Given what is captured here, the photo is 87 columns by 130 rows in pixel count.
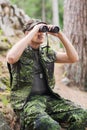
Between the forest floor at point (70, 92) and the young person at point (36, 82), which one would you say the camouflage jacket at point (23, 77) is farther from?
the forest floor at point (70, 92)

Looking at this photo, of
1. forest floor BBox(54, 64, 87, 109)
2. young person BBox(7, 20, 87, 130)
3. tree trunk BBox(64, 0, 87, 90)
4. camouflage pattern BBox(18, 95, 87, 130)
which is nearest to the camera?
camouflage pattern BBox(18, 95, 87, 130)

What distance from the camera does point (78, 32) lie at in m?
7.75

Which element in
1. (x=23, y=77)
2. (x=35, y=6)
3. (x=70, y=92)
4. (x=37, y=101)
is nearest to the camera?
(x=37, y=101)

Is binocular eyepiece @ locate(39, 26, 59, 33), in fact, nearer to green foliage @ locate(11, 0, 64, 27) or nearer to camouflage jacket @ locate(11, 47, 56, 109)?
camouflage jacket @ locate(11, 47, 56, 109)

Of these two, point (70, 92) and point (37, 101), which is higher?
point (37, 101)

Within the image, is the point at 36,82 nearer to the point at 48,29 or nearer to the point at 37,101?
the point at 37,101

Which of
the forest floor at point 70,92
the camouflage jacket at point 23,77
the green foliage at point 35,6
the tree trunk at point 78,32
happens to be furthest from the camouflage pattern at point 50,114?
the green foliage at point 35,6

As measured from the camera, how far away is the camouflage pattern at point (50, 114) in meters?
4.46

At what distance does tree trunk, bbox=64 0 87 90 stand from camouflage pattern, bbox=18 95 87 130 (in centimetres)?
282

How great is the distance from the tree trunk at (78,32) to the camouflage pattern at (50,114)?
2.82 metres

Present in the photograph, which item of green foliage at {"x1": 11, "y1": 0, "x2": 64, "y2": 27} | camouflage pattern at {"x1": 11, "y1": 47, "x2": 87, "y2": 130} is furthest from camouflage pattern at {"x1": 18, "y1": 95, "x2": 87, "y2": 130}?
green foliage at {"x1": 11, "y1": 0, "x2": 64, "y2": 27}

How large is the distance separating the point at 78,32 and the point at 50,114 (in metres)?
3.18

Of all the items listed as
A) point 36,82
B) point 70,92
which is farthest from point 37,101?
point 70,92

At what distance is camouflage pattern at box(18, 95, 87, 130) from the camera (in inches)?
176
